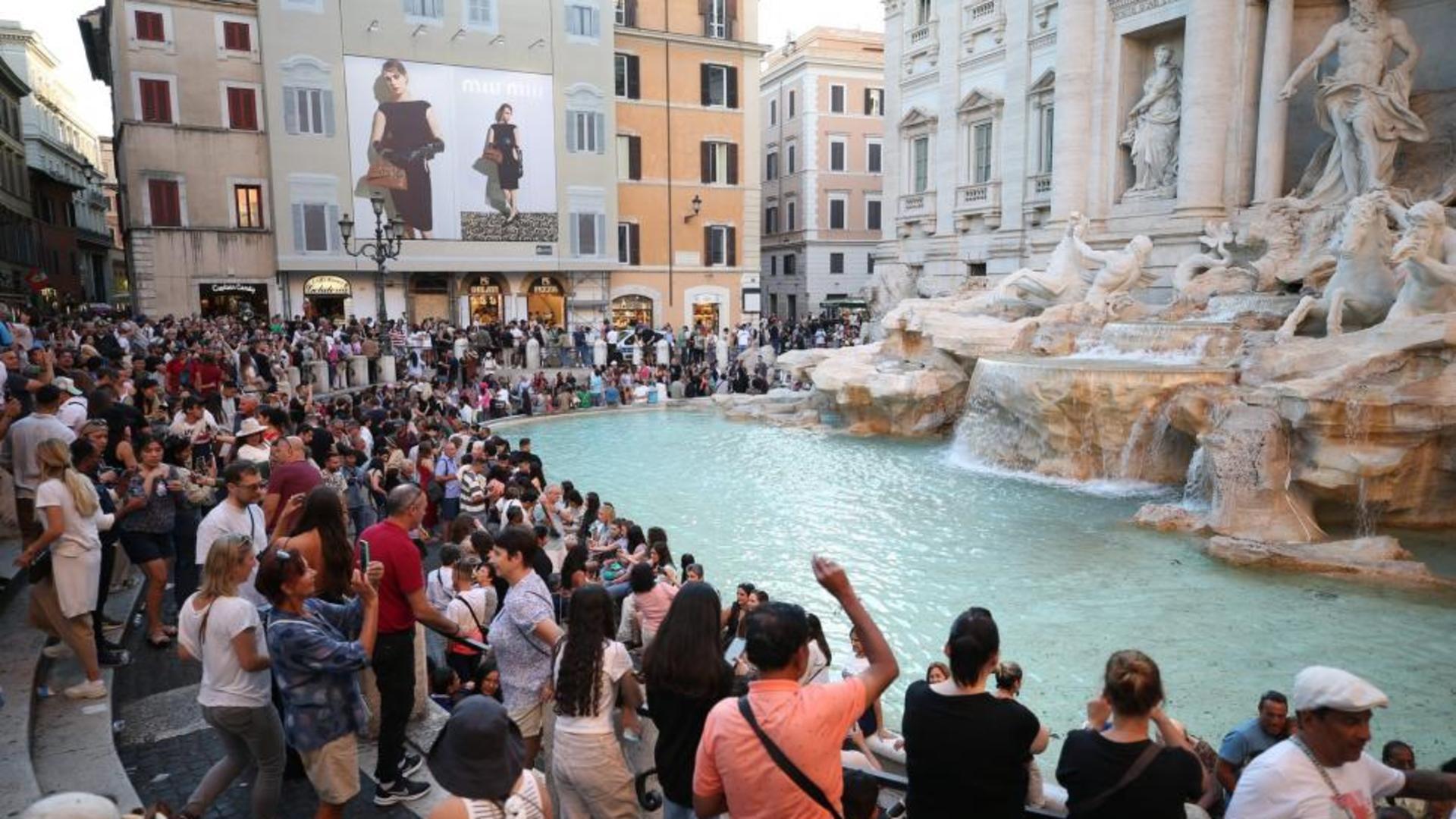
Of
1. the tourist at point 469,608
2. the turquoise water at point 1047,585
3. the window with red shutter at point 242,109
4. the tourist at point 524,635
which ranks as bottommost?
the turquoise water at point 1047,585

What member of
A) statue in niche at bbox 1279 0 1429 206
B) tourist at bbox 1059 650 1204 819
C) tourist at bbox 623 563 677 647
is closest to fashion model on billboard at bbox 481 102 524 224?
statue in niche at bbox 1279 0 1429 206

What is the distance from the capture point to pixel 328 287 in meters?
27.9

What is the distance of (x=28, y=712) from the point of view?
4.45 m

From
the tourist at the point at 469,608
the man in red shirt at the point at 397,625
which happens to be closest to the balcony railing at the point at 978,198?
the tourist at the point at 469,608

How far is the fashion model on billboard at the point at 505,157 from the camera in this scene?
28859 mm

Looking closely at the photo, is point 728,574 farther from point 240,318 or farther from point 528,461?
point 240,318

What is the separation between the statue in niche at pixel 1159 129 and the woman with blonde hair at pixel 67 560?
1950 centimetres

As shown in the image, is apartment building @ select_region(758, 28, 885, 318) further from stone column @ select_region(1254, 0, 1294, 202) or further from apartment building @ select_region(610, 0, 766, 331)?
stone column @ select_region(1254, 0, 1294, 202)

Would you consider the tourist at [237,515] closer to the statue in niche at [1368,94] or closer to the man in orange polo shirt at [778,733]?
the man in orange polo shirt at [778,733]

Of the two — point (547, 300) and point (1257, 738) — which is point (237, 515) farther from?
point (547, 300)

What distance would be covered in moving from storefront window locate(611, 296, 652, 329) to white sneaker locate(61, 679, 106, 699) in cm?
2785

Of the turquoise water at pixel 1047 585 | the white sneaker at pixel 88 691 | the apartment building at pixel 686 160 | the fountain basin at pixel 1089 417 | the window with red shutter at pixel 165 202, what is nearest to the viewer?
the white sneaker at pixel 88 691

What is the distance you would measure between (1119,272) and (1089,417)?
498cm

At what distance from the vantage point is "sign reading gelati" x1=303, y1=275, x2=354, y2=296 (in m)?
27.6
